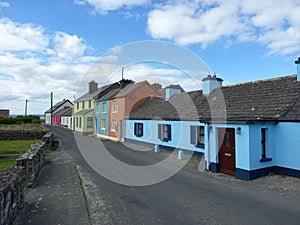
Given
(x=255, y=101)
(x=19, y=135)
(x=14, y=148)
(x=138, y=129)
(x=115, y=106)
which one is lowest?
(x=14, y=148)

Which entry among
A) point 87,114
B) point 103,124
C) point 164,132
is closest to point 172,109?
point 164,132

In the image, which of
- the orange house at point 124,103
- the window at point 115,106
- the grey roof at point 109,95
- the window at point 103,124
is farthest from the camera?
the window at point 103,124

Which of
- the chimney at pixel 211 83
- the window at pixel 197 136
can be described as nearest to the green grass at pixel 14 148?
the window at pixel 197 136

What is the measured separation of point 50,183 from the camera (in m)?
8.45

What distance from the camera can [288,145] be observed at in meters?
9.75

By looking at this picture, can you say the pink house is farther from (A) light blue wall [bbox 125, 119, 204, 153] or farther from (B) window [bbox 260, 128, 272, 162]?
(B) window [bbox 260, 128, 272, 162]

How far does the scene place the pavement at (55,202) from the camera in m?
5.33

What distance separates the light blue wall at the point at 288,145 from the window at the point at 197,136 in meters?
4.72

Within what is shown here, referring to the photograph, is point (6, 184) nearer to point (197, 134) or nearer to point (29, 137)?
point (197, 134)

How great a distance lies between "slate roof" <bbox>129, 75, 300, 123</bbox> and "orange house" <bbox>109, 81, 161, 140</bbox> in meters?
6.19

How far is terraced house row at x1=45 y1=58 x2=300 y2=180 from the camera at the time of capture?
31.5ft

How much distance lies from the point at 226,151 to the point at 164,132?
7.90 meters

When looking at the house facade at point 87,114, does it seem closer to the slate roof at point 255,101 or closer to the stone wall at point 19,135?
the stone wall at point 19,135

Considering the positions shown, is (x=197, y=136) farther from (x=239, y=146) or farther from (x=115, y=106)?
(x=115, y=106)
